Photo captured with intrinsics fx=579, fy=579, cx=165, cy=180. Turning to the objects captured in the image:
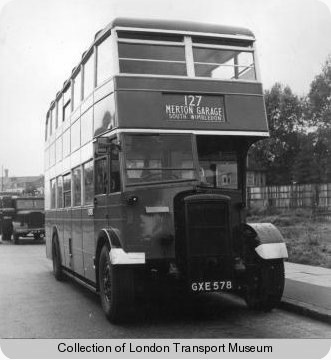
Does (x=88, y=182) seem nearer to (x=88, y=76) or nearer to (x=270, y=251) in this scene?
(x=88, y=76)

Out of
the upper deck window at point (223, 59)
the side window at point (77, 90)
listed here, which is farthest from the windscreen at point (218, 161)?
the side window at point (77, 90)

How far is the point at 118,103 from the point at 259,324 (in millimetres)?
3379

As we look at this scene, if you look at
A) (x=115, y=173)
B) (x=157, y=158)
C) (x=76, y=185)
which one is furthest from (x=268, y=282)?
(x=76, y=185)

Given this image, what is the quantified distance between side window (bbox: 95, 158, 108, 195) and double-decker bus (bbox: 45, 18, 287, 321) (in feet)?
0.05

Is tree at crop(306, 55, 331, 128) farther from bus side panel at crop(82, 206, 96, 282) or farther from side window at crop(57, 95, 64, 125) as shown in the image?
bus side panel at crop(82, 206, 96, 282)

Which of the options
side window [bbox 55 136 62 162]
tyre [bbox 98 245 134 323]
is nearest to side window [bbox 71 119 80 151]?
side window [bbox 55 136 62 162]

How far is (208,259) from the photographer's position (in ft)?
23.5

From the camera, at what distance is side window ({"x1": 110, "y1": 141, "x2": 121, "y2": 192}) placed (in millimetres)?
7570

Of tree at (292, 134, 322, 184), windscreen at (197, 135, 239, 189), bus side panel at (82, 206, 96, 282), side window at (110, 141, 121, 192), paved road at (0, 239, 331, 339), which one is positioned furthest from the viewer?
tree at (292, 134, 322, 184)

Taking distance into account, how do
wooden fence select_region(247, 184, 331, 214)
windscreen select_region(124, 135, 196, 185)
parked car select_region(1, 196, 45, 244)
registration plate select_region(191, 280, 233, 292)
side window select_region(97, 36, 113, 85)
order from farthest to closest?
wooden fence select_region(247, 184, 331, 214)
parked car select_region(1, 196, 45, 244)
side window select_region(97, 36, 113, 85)
windscreen select_region(124, 135, 196, 185)
registration plate select_region(191, 280, 233, 292)

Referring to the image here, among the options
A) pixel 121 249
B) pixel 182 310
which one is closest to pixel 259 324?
pixel 182 310

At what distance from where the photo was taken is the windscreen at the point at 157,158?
7465 mm

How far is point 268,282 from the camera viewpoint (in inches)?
308

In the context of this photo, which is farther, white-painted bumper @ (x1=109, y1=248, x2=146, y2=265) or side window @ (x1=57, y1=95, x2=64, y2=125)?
side window @ (x1=57, y1=95, x2=64, y2=125)
